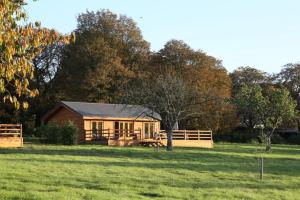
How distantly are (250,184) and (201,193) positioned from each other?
3575 mm

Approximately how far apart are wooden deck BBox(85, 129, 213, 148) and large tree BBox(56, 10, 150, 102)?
1301 cm

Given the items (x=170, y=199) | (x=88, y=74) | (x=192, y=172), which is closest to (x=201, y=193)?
(x=170, y=199)

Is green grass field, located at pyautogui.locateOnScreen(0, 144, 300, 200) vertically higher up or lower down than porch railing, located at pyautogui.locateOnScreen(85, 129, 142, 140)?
lower down

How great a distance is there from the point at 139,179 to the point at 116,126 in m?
27.4

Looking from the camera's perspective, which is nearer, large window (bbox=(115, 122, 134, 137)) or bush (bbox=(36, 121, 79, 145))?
bush (bbox=(36, 121, 79, 145))

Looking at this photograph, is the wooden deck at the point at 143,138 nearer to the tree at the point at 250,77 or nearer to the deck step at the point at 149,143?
the deck step at the point at 149,143

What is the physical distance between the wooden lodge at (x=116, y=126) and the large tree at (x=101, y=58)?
10.2 meters

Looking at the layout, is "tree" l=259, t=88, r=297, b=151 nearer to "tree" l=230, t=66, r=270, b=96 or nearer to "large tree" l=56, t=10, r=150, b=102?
"large tree" l=56, t=10, r=150, b=102

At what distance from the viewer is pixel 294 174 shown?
22016 millimetres

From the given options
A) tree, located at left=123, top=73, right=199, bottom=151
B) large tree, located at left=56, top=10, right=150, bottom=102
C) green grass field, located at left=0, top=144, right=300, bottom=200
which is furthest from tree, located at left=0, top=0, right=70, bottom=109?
large tree, located at left=56, top=10, right=150, bottom=102

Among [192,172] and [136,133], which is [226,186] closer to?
[192,172]

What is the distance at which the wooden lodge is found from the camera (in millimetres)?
40438

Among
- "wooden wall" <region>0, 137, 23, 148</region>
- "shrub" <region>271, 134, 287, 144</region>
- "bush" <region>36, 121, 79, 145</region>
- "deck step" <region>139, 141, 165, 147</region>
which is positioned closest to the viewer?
"wooden wall" <region>0, 137, 23, 148</region>

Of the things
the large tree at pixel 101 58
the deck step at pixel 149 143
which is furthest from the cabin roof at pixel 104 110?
the large tree at pixel 101 58
